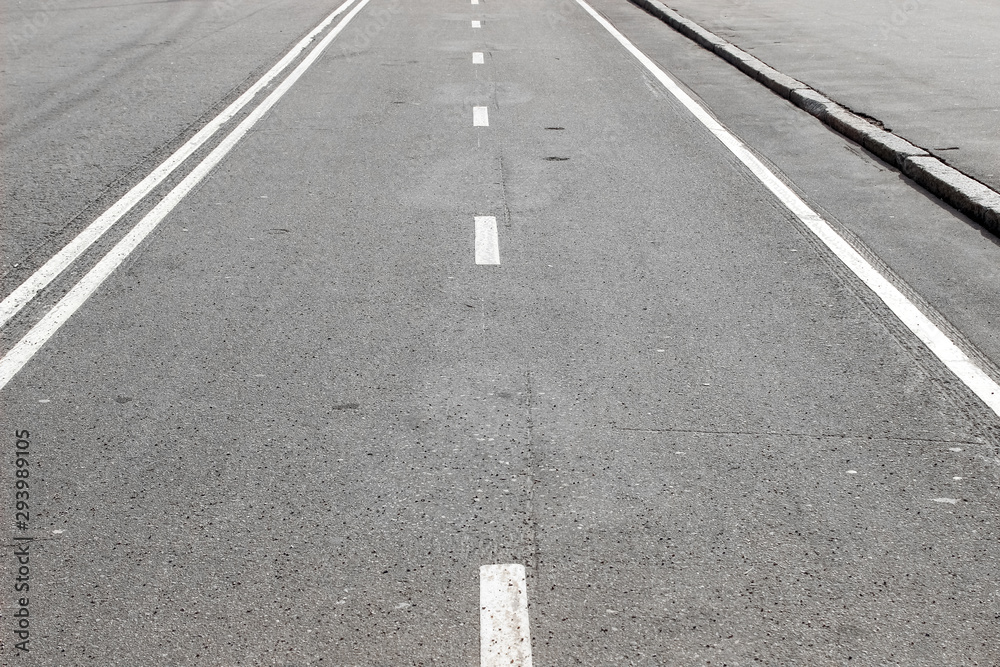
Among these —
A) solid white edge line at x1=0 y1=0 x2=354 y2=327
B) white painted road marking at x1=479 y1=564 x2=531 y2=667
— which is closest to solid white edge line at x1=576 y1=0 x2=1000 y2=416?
white painted road marking at x1=479 y1=564 x2=531 y2=667

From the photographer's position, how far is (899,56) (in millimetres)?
15500

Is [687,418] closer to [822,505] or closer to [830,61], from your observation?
[822,505]

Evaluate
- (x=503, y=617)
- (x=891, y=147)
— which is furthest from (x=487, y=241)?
(x=503, y=617)

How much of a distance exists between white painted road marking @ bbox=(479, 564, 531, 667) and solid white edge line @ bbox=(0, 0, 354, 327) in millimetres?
3636

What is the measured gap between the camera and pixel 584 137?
11.4 metres

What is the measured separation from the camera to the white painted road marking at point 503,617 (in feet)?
11.3

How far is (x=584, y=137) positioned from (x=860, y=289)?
199 inches

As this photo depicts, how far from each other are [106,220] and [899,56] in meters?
11.6

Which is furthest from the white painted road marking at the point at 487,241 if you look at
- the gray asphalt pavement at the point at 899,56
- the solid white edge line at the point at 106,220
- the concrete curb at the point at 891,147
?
the gray asphalt pavement at the point at 899,56

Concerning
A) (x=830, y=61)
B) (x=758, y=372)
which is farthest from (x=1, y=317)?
(x=830, y=61)

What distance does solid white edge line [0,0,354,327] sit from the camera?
6520mm

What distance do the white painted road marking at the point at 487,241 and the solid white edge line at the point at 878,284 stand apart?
2.30m

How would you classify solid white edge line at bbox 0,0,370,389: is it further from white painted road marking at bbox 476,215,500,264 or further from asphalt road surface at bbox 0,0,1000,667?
white painted road marking at bbox 476,215,500,264

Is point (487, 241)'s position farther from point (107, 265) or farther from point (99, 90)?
point (99, 90)
